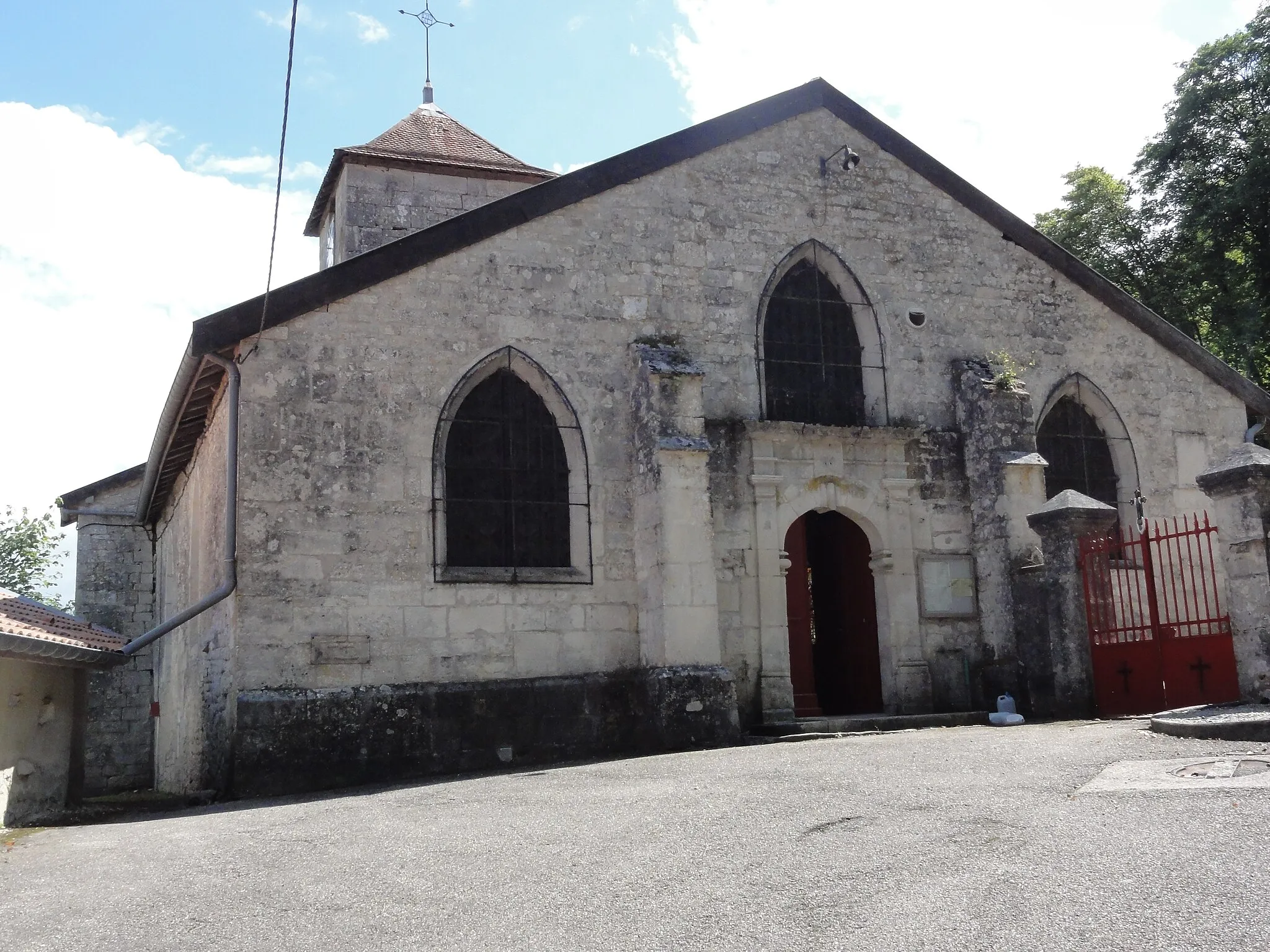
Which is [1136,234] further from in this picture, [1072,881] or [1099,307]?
[1072,881]

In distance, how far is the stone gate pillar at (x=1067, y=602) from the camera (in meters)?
11.7

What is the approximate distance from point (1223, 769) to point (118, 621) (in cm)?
1737

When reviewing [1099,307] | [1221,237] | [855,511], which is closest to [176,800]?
[855,511]

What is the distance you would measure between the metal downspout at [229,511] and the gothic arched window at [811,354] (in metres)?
5.57

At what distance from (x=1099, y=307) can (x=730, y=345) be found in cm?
513

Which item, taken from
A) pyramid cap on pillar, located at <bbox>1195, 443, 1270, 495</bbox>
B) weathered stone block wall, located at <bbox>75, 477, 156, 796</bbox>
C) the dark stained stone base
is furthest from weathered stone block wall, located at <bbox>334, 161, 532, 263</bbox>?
pyramid cap on pillar, located at <bbox>1195, 443, 1270, 495</bbox>

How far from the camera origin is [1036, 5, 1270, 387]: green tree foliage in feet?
67.8

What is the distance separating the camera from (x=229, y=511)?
10422mm

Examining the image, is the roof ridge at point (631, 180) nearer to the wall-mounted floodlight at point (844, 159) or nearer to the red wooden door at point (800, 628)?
the wall-mounted floodlight at point (844, 159)

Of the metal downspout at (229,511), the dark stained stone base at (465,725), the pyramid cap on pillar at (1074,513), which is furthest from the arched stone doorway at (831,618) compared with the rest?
the metal downspout at (229,511)

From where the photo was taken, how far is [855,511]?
1297 centimetres

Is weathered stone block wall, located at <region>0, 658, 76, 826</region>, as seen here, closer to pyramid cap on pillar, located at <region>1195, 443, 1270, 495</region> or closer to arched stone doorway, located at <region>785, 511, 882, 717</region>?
arched stone doorway, located at <region>785, 511, 882, 717</region>

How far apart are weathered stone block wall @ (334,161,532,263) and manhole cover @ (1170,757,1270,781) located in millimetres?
13914

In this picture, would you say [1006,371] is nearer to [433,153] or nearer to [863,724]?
[863,724]
